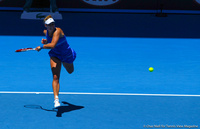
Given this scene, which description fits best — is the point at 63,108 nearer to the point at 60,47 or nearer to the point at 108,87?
the point at 60,47

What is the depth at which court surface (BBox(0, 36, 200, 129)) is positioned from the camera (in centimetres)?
805

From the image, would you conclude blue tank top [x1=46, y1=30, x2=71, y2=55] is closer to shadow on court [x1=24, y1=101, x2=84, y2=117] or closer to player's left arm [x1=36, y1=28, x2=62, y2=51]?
player's left arm [x1=36, y1=28, x2=62, y2=51]

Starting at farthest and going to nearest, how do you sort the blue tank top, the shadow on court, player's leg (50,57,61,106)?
1. the blue tank top
2. player's leg (50,57,61,106)
3. the shadow on court

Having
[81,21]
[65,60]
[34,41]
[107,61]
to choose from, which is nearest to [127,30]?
[81,21]

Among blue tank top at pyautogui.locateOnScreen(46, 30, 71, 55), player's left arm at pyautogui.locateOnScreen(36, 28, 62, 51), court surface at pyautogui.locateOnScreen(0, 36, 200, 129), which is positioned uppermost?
player's left arm at pyautogui.locateOnScreen(36, 28, 62, 51)

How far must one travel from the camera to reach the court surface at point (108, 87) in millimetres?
8055

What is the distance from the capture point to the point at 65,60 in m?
9.08

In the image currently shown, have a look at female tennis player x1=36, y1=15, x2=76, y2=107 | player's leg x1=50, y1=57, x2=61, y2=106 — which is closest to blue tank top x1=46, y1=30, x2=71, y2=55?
female tennis player x1=36, y1=15, x2=76, y2=107

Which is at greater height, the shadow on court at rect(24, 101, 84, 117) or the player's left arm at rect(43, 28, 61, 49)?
the player's left arm at rect(43, 28, 61, 49)

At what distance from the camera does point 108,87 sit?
10430 millimetres

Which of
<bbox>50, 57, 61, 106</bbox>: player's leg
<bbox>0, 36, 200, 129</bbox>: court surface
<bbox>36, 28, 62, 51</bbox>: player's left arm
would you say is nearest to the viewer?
<bbox>0, 36, 200, 129</bbox>: court surface

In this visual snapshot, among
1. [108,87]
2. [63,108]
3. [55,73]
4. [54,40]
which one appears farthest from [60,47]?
[108,87]

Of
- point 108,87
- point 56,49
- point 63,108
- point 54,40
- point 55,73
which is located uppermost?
point 54,40

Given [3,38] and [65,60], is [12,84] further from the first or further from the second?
[3,38]
